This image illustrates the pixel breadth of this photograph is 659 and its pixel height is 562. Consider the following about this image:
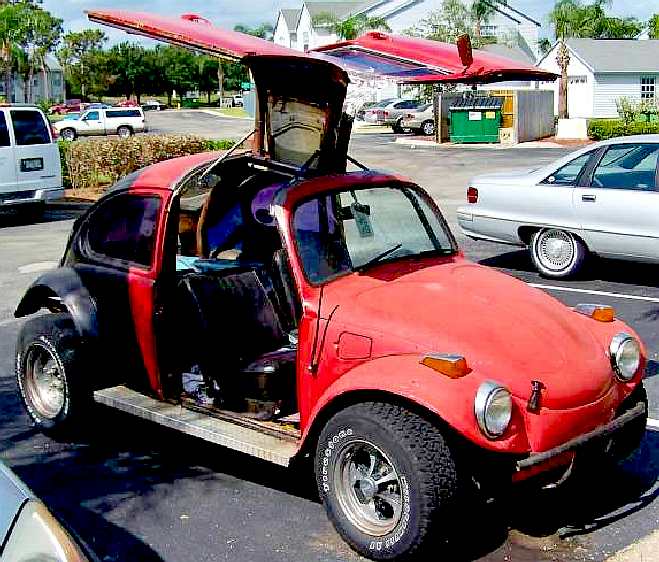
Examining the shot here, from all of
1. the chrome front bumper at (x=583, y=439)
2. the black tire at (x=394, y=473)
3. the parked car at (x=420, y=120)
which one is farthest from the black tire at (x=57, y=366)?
the parked car at (x=420, y=120)

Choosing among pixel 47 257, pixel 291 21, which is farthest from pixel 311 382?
pixel 291 21

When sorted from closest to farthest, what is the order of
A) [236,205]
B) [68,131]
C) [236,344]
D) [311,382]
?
[311,382] → [236,344] → [236,205] → [68,131]

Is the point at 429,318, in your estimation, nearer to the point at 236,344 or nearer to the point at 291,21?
the point at 236,344

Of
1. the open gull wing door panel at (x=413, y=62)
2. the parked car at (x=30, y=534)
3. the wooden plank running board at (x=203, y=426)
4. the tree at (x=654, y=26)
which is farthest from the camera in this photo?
the tree at (x=654, y=26)

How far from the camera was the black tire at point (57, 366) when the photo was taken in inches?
235

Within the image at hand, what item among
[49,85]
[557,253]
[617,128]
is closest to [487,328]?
[557,253]

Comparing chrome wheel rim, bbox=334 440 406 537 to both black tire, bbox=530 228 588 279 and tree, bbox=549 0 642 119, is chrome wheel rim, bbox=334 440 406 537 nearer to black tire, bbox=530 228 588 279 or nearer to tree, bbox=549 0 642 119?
black tire, bbox=530 228 588 279

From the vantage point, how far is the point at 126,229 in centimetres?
610

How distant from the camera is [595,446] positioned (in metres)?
4.53

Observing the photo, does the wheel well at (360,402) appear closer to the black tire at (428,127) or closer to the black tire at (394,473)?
the black tire at (394,473)

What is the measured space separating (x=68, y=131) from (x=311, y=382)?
44.6 m

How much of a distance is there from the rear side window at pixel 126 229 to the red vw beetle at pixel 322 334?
0.02 metres

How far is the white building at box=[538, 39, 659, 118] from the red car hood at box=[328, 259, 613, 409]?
49.3 m

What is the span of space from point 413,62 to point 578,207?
5.57 metres
